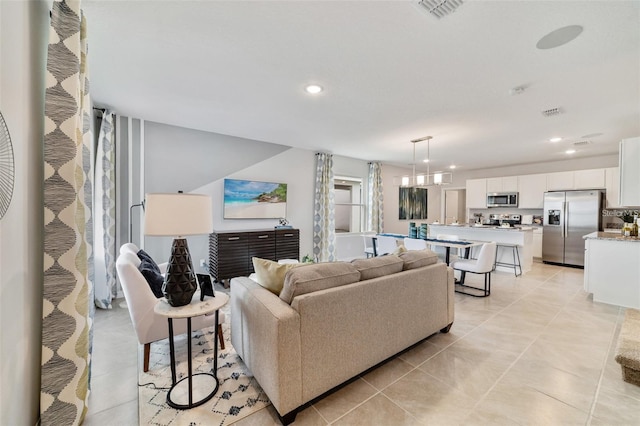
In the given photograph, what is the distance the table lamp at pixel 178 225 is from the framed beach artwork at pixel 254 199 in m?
2.97

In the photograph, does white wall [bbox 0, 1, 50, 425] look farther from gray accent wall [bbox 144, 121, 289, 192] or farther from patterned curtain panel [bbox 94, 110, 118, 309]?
gray accent wall [bbox 144, 121, 289, 192]

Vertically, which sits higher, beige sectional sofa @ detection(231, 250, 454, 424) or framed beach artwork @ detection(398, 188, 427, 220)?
framed beach artwork @ detection(398, 188, 427, 220)

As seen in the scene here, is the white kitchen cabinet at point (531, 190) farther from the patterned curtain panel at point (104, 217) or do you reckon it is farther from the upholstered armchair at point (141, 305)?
the patterned curtain panel at point (104, 217)

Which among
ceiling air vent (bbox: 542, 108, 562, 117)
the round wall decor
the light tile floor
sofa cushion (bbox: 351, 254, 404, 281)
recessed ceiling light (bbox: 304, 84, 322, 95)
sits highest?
recessed ceiling light (bbox: 304, 84, 322, 95)

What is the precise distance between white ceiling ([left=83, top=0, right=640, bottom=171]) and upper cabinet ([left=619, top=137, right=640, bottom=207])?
0.47 m

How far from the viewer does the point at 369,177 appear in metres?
6.99

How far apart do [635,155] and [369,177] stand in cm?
458

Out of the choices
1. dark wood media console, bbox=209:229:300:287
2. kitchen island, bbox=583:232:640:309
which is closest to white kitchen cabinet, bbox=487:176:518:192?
kitchen island, bbox=583:232:640:309

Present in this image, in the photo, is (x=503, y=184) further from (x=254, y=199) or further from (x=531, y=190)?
(x=254, y=199)

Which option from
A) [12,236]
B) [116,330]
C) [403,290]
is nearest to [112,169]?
[116,330]

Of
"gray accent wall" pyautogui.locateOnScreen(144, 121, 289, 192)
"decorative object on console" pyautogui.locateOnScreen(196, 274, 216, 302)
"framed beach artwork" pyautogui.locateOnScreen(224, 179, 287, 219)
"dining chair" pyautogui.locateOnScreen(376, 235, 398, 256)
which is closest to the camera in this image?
"decorative object on console" pyautogui.locateOnScreen(196, 274, 216, 302)

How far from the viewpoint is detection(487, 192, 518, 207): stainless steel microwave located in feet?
22.2

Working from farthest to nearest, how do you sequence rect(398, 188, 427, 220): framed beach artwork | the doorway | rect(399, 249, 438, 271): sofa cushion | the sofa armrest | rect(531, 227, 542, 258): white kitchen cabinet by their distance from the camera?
the doorway → rect(398, 188, 427, 220): framed beach artwork → rect(531, 227, 542, 258): white kitchen cabinet → rect(399, 249, 438, 271): sofa cushion → the sofa armrest

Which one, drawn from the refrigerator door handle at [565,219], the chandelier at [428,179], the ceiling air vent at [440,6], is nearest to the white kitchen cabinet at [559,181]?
the refrigerator door handle at [565,219]
